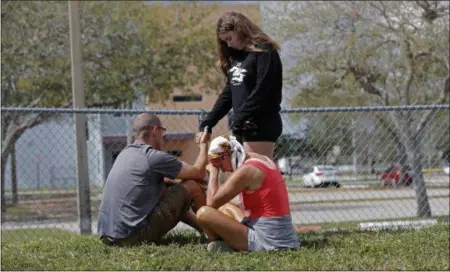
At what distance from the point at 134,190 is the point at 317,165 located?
3873mm

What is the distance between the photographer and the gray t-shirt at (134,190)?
6.27 m

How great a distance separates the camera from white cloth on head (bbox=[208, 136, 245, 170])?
5773 mm

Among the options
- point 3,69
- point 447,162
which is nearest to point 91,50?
point 3,69

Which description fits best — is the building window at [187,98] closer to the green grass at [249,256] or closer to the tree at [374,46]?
the tree at [374,46]

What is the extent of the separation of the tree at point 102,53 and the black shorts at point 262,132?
462 inches

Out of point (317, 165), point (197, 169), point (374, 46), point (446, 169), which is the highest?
point (197, 169)

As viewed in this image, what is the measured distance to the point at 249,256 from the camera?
5621mm

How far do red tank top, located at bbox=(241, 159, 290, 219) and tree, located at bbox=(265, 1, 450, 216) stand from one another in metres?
11.2

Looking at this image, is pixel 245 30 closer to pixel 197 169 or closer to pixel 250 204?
pixel 197 169

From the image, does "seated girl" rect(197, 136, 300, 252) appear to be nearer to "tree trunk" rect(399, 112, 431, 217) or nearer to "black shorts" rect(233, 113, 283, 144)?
"black shorts" rect(233, 113, 283, 144)

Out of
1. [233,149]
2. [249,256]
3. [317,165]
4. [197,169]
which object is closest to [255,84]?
[233,149]

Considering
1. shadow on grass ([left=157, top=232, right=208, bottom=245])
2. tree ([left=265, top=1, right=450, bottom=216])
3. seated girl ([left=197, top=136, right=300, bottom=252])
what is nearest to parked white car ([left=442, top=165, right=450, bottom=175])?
tree ([left=265, top=1, right=450, bottom=216])

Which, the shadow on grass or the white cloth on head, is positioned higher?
the white cloth on head

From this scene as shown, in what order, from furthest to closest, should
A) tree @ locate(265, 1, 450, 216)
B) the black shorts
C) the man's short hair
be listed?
tree @ locate(265, 1, 450, 216), the man's short hair, the black shorts
